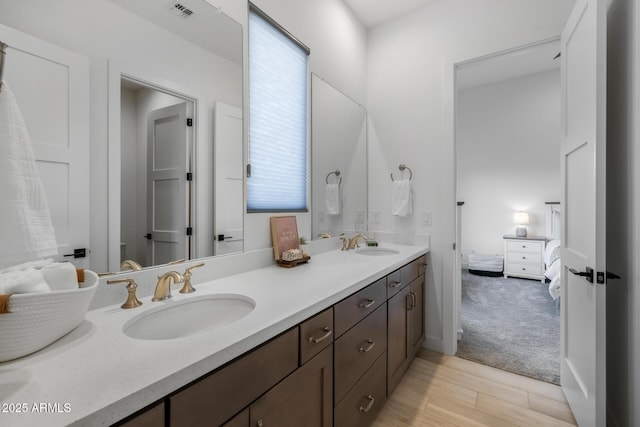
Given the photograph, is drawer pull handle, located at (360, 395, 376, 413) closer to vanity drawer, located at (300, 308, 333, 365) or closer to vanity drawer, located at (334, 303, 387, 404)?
vanity drawer, located at (334, 303, 387, 404)

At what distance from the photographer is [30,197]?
2.23 feet

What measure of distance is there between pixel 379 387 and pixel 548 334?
1974 mm

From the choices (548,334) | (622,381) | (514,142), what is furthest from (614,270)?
(514,142)

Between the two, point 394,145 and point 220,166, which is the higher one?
point 394,145

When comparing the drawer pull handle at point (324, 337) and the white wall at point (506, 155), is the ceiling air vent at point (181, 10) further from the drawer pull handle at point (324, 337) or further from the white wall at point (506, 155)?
the white wall at point (506, 155)

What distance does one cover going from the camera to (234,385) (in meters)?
0.69

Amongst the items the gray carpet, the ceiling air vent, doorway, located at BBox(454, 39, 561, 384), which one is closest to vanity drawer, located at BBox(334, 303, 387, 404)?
the gray carpet

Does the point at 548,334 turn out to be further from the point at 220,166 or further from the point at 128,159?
the point at 128,159

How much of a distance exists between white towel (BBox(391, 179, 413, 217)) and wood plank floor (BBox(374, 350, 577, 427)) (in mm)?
1183

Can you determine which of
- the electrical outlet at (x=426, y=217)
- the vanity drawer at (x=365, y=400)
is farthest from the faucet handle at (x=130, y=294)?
the electrical outlet at (x=426, y=217)

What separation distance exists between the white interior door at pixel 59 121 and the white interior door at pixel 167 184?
21 centimetres

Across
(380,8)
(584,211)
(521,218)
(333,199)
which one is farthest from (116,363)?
(521,218)

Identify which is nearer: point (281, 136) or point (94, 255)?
point (94, 255)

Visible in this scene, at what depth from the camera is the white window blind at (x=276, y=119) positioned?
1.57 meters
